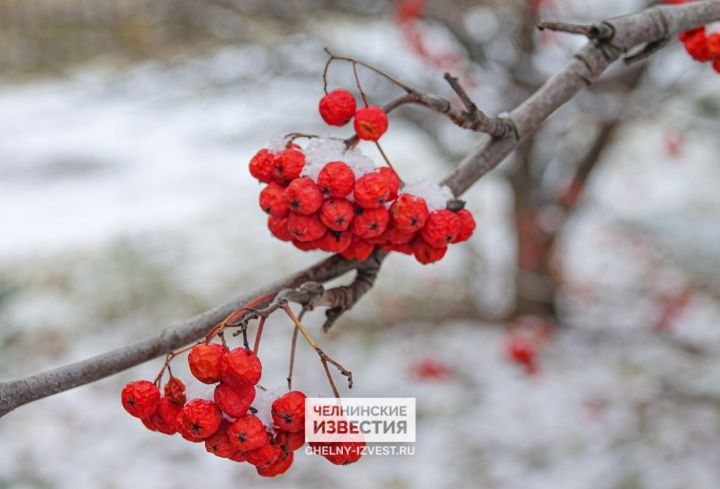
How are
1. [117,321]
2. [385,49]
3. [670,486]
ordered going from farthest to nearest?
[385,49] < [117,321] < [670,486]

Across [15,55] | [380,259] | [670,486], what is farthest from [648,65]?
[15,55]

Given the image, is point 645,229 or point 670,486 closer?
point 670,486

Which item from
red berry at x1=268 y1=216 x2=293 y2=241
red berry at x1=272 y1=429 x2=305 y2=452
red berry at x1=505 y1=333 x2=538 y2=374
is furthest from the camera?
red berry at x1=505 y1=333 x2=538 y2=374

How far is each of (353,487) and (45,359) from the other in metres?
2.99

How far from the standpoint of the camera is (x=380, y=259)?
4.24ft

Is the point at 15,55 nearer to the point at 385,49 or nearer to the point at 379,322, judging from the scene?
the point at 385,49

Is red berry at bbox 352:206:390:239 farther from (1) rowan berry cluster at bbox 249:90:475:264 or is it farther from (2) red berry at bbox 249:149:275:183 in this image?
(2) red berry at bbox 249:149:275:183

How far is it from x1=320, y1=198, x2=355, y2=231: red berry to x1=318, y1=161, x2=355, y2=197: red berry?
0.04 feet

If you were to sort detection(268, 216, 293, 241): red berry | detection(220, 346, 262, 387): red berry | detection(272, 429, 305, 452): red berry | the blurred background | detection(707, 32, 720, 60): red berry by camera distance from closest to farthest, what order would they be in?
detection(220, 346, 262, 387): red berry, detection(272, 429, 305, 452): red berry, detection(268, 216, 293, 241): red berry, detection(707, 32, 720, 60): red berry, the blurred background

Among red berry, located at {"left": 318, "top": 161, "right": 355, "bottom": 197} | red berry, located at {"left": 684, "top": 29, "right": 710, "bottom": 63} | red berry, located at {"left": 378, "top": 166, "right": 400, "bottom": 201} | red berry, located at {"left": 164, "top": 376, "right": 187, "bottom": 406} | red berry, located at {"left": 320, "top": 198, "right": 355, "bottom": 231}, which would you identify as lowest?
red berry, located at {"left": 164, "top": 376, "right": 187, "bottom": 406}

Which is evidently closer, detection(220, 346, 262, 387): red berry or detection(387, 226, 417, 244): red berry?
detection(220, 346, 262, 387): red berry

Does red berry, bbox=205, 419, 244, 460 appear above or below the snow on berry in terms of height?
below

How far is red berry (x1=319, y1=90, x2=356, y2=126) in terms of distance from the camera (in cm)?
116

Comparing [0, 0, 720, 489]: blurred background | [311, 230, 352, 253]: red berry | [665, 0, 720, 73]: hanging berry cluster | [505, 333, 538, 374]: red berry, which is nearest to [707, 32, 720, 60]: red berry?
[665, 0, 720, 73]: hanging berry cluster
